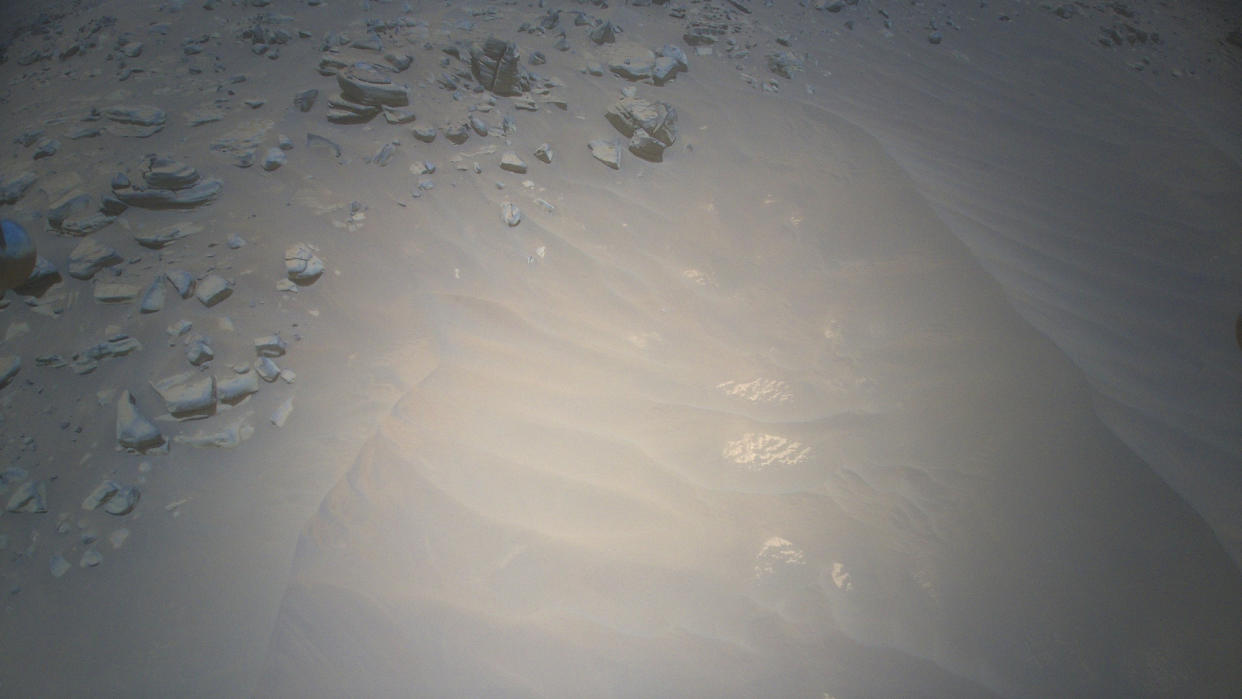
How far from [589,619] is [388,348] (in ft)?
3.20

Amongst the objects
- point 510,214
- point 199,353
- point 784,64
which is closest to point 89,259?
point 199,353

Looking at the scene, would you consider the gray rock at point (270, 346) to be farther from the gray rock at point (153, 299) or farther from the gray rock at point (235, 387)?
the gray rock at point (153, 299)

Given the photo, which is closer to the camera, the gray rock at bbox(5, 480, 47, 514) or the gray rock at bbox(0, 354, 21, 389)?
the gray rock at bbox(5, 480, 47, 514)

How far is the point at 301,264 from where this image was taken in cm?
152

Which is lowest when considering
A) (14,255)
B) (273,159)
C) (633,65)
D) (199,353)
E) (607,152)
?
(199,353)

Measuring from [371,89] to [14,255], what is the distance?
127 centimetres

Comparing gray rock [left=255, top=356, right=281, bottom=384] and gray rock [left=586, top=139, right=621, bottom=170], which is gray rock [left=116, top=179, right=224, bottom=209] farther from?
gray rock [left=586, top=139, right=621, bottom=170]

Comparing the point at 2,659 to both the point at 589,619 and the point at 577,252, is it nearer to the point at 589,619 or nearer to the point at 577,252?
the point at 589,619

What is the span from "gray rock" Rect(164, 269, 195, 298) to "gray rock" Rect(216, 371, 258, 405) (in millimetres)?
355

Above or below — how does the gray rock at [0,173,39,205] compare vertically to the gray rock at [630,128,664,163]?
below

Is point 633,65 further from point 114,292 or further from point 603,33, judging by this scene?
point 114,292

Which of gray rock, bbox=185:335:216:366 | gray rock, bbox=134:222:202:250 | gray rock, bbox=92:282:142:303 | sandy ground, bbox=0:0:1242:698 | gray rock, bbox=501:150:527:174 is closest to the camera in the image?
sandy ground, bbox=0:0:1242:698

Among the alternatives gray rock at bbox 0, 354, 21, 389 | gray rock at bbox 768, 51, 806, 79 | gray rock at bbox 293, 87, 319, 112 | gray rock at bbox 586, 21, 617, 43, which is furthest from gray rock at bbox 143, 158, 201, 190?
gray rock at bbox 768, 51, 806, 79

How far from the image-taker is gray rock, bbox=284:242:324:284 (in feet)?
4.95
